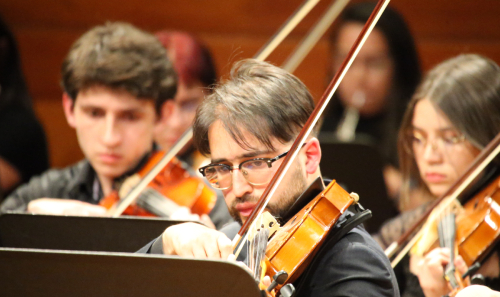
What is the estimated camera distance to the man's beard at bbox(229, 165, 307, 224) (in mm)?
1109

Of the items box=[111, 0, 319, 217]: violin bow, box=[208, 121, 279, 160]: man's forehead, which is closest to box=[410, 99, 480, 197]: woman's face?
box=[111, 0, 319, 217]: violin bow

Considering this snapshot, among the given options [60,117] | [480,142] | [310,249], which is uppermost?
[480,142]

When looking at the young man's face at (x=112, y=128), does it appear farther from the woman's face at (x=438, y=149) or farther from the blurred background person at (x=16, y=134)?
the woman's face at (x=438, y=149)

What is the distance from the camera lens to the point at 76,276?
816 mm

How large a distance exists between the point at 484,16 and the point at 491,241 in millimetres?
1960

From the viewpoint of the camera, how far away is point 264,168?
111 cm

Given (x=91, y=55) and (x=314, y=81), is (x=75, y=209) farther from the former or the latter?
(x=314, y=81)

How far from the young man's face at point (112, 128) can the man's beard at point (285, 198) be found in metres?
0.74

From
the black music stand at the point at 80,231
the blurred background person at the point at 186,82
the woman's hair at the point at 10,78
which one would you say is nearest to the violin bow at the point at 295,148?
the black music stand at the point at 80,231

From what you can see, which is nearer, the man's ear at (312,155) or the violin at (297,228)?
the violin at (297,228)

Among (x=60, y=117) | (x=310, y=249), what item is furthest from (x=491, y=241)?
(x=60, y=117)

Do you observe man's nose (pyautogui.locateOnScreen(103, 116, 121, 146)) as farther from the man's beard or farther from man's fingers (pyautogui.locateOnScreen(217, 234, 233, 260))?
man's fingers (pyautogui.locateOnScreen(217, 234, 233, 260))

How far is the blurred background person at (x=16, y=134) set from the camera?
2391mm

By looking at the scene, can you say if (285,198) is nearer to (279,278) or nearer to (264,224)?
(264,224)
